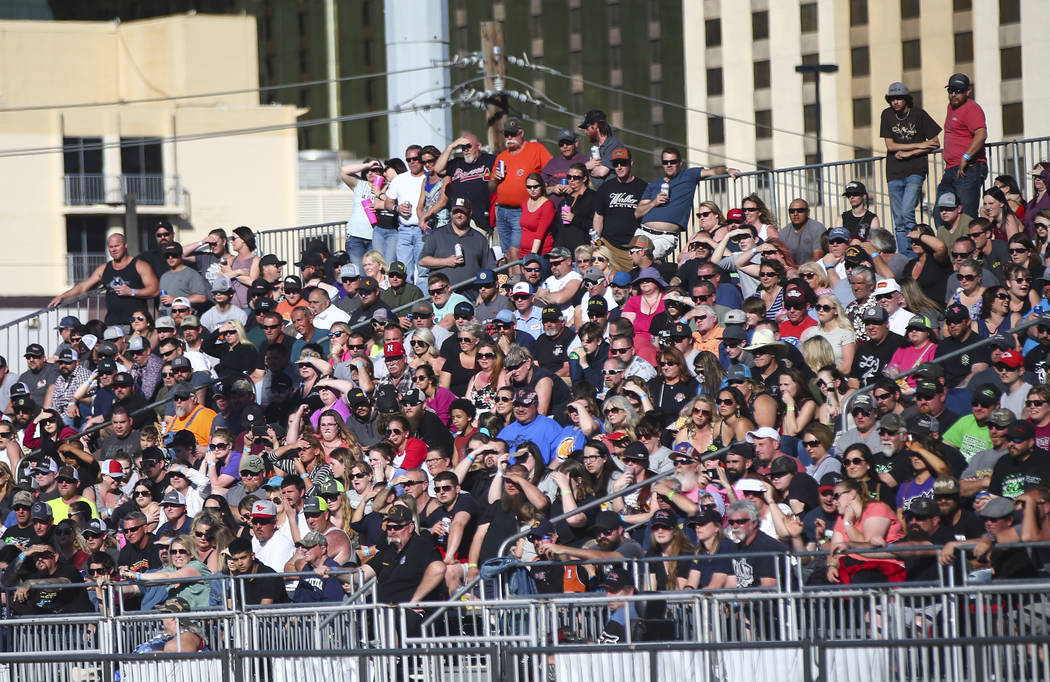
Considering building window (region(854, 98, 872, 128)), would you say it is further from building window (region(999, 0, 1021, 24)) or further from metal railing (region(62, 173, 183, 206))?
metal railing (region(62, 173, 183, 206))

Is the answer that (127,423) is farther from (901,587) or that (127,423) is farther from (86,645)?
(901,587)

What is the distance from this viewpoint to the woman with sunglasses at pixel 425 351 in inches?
661

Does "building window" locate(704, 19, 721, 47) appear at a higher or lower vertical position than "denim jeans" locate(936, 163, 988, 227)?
higher

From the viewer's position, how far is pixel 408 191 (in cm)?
2016

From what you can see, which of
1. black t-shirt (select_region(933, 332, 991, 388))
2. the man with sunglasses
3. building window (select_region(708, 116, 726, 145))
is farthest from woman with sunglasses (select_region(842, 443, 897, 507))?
building window (select_region(708, 116, 726, 145))

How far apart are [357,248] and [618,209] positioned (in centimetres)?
419

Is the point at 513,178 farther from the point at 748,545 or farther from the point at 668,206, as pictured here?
the point at 748,545

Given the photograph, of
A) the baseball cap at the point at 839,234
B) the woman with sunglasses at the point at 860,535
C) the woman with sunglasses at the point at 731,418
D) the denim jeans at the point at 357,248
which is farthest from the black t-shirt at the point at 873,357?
the denim jeans at the point at 357,248

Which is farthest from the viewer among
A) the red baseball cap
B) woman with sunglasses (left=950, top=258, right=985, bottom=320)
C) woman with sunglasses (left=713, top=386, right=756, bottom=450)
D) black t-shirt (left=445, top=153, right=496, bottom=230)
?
black t-shirt (left=445, top=153, right=496, bottom=230)

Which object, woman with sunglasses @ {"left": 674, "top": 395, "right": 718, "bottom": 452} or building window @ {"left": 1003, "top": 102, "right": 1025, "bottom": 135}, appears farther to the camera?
building window @ {"left": 1003, "top": 102, "right": 1025, "bottom": 135}

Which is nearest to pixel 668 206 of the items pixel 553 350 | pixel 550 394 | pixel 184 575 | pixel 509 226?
pixel 509 226

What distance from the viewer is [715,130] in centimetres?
9906

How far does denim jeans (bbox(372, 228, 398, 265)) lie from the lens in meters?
20.5

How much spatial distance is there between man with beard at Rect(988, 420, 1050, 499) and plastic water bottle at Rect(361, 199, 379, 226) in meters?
10.3
